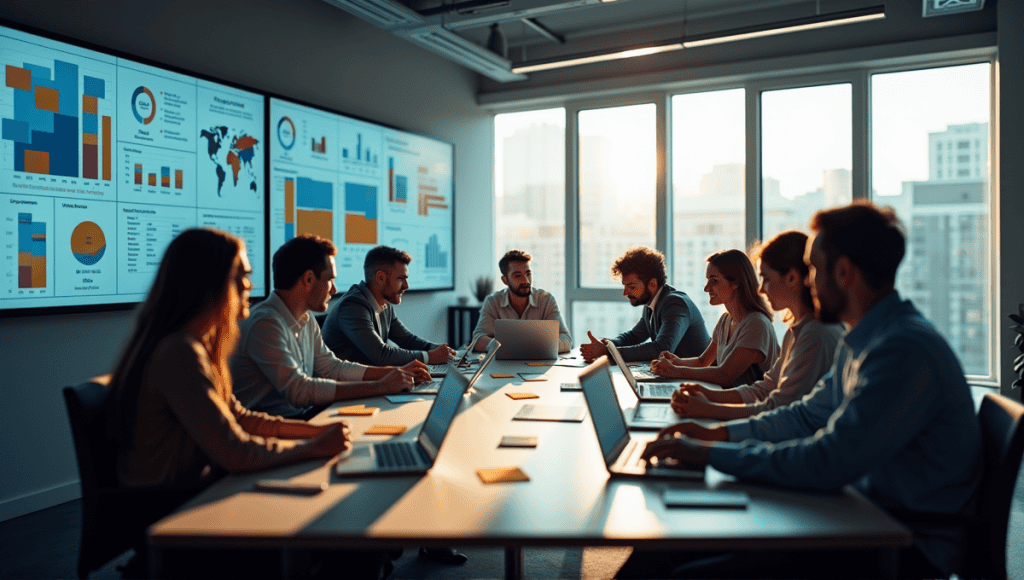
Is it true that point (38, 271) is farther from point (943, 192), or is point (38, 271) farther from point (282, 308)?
point (943, 192)

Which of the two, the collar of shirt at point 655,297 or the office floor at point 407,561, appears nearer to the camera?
the office floor at point 407,561

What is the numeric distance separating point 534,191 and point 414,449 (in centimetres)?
538

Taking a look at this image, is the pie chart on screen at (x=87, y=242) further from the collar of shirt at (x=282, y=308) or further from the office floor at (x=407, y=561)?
the collar of shirt at (x=282, y=308)

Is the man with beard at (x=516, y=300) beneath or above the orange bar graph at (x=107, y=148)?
beneath

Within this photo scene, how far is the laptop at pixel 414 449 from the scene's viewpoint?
5.19ft

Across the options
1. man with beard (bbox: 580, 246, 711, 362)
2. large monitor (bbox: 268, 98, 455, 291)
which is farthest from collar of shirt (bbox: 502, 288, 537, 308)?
large monitor (bbox: 268, 98, 455, 291)

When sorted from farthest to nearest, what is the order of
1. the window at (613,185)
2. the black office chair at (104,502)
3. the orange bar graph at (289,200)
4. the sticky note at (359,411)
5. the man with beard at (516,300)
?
1. the window at (613,185)
2. the orange bar graph at (289,200)
3. the man with beard at (516,300)
4. the sticky note at (359,411)
5. the black office chair at (104,502)

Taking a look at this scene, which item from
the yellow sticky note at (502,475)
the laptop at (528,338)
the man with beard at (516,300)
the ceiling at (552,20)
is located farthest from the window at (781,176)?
the yellow sticky note at (502,475)

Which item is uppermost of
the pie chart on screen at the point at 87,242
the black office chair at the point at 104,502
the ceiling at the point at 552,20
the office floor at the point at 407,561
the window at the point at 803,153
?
the ceiling at the point at 552,20

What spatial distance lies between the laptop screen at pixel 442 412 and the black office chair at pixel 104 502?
1.91 feet

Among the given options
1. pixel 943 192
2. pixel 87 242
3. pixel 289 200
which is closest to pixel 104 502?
pixel 87 242

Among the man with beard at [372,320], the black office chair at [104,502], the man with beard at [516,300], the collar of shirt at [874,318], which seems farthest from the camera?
the man with beard at [516,300]

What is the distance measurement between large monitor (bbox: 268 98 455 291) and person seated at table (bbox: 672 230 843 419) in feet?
10.4

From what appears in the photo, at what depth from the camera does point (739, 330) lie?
279 centimetres
